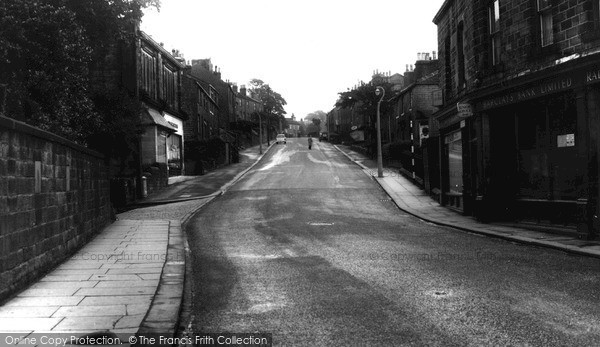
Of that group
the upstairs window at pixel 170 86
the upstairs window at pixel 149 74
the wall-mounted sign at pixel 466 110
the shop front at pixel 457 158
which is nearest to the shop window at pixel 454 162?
the shop front at pixel 457 158

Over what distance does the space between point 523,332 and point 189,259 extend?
614 centimetres

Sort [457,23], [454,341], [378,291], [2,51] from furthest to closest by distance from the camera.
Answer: [457,23] < [2,51] < [378,291] < [454,341]

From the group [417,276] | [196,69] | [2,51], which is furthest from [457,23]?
[196,69]

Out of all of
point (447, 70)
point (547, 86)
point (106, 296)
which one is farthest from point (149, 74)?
point (106, 296)

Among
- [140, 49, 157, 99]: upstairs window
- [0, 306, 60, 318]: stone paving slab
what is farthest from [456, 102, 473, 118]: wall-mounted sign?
[140, 49, 157, 99]: upstairs window

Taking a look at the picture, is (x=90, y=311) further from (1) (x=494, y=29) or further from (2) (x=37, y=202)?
(1) (x=494, y=29)

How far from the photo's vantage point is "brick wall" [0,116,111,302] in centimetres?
598

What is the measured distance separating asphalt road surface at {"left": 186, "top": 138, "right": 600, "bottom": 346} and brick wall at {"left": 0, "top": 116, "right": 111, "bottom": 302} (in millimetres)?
2225

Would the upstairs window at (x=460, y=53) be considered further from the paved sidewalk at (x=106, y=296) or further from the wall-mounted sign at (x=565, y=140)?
the paved sidewalk at (x=106, y=296)

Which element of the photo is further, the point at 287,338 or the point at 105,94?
the point at 105,94

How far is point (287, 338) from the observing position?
4.72 metres

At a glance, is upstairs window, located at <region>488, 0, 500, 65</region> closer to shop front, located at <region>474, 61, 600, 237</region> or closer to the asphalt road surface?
shop front, located at <region>474, 61, 600, 237</region>

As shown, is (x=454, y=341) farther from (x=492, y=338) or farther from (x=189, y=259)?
(x=189, y=259)

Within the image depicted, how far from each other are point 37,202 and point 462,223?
11797mm
